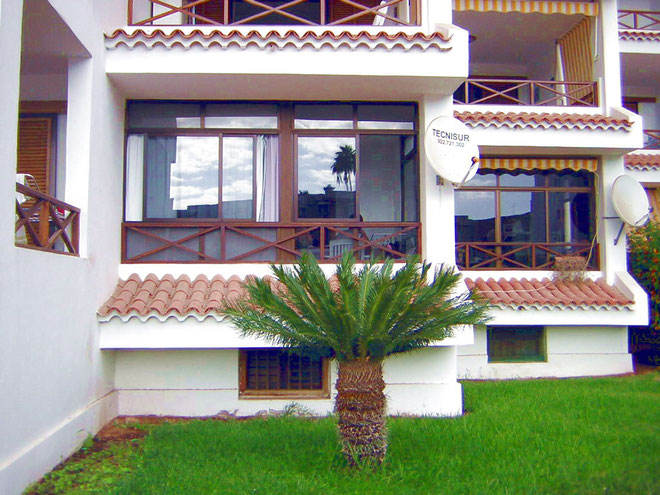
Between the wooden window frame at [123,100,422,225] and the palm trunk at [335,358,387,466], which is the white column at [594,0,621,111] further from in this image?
the palm trunk at [335,358,387,466]

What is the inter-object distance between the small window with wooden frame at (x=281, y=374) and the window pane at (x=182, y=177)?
2.41 meters

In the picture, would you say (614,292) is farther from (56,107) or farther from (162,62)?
(56,107)

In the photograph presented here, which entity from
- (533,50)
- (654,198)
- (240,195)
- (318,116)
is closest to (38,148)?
(240,195)

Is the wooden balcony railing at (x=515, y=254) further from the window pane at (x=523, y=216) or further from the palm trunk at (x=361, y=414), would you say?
the palm trunk at (x=361, y=414)

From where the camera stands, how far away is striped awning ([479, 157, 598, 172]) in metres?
12.7

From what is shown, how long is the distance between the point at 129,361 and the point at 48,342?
106 inches

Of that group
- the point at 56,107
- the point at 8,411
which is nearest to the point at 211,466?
the point at 8,411

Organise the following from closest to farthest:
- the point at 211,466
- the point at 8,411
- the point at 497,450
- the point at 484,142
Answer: the point at 8,411, the point at 211,466, the point at 497,450, the point at 484,142

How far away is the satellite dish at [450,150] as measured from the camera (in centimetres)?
927

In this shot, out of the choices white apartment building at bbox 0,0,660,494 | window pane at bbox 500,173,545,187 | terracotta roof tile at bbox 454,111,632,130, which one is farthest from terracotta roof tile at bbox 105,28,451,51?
window pane at bbox 500,173,545,187

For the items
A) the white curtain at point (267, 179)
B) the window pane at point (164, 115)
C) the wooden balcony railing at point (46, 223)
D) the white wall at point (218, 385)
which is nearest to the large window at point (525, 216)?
the white wall at point (218, 385)

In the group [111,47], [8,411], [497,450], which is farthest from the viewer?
[111,47]

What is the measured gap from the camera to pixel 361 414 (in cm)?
618

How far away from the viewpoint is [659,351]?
43.8 ft
